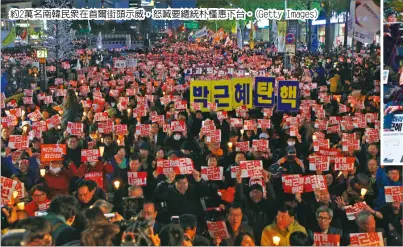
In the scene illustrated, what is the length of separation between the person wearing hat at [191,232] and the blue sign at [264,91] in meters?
8.42

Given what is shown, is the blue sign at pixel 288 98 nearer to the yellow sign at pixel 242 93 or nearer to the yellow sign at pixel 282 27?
the yellow sign at pixel 242 93

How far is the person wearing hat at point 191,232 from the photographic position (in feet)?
22.2

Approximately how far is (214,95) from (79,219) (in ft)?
28.2

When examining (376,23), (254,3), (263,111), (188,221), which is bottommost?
(188,221)

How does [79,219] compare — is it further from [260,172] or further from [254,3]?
[254,3]

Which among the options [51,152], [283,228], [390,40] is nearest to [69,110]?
[51,152]

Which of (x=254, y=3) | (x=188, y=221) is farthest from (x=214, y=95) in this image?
(x=254, y=3)

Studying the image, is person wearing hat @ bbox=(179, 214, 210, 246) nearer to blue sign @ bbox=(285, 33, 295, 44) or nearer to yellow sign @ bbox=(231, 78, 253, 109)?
yellow sign @ bbox=(231, 78, 253, 109)

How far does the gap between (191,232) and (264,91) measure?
871 centimetres

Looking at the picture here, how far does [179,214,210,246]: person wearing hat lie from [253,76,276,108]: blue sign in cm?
842

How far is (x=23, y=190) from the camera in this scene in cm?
841

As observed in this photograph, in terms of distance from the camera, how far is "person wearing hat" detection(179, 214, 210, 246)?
6770 mm

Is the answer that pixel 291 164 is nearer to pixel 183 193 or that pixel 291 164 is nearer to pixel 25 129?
pixel 183 193

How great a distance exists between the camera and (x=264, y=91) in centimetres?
1527
